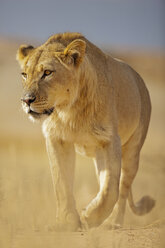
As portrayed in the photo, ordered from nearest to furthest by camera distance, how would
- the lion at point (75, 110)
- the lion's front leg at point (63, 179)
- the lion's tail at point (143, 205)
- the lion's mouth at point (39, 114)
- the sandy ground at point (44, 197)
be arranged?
1. the sandy ground at point (44, 197)
2. the lion's mouth at point (39, 114)
3. the lion at point (75, 110)
4. the lion's front leg at point (63, 179)
5. the lion's tail at point (143, 205)

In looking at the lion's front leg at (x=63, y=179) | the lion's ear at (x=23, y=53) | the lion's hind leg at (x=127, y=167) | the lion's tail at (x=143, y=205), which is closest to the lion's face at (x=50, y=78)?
the lion's ear at (x=23, y=53)

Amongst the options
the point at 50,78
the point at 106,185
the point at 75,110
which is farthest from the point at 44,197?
the point at 50,78

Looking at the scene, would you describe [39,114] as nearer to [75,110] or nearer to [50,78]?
[50,78]

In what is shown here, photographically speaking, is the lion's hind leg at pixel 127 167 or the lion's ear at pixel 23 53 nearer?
the lion's ear at pixel 23 53

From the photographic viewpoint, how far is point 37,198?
718 cm

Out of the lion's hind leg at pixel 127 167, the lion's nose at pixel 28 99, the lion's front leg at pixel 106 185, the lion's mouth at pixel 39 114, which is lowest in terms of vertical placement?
the lion's hind leg at pixel 127 167

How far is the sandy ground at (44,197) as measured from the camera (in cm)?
434

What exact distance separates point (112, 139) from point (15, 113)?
81.1 feet

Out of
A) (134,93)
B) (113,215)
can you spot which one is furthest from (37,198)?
(134,93)

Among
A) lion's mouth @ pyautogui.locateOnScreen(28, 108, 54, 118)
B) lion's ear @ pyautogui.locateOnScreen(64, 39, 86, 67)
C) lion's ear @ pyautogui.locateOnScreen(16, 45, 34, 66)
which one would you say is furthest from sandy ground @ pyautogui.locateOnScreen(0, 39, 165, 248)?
lion's ear @ pyautogui.locateOnScreen(64, 39, 86, 67)

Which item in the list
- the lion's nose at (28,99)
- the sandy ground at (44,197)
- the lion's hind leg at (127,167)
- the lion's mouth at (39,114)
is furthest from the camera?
the lion's hind leg at (127,167)

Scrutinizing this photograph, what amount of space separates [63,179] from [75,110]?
771 millimetres

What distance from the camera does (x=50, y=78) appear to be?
4824 millimetres

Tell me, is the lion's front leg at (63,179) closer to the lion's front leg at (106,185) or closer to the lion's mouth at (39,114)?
the lion's front leg at (106,185)
